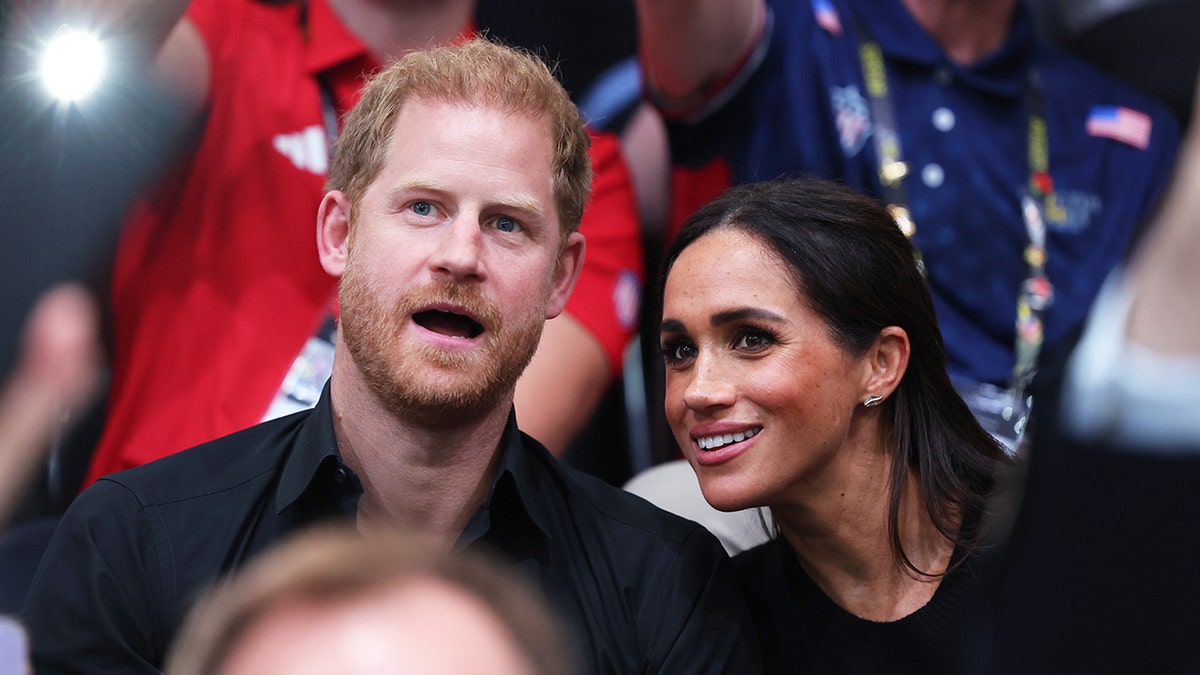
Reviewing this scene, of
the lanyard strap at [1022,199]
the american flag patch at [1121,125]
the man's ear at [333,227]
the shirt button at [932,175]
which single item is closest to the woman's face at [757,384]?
the man's ear at [333,227]

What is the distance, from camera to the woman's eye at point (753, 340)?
5.99 feet

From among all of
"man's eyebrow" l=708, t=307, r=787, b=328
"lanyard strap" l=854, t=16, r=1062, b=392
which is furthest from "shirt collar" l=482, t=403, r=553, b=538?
"lanyard strap" l=854, t=16, r=1062, b=392

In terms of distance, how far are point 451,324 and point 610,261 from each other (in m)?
0.82

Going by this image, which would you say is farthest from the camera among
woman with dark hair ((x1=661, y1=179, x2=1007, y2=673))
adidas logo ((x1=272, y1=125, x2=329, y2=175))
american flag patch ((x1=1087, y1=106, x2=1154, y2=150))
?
american flag patch ((x1=1087, y1=106, x2=1154, y2=150))

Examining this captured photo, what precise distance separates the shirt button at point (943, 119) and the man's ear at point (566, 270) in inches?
42.4

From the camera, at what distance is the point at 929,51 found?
8.64 ft

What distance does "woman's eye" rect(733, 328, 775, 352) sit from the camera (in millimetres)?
1825

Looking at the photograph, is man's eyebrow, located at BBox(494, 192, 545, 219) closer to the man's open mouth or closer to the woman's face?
the man's open mouth

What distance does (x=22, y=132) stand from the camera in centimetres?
201

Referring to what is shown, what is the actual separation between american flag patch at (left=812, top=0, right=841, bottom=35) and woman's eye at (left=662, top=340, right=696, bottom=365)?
3.25 feet

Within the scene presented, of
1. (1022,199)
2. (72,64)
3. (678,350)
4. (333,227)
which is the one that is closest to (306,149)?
(72,64)

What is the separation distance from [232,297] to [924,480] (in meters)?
1.18

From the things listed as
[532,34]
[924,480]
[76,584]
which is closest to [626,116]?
[532,34]

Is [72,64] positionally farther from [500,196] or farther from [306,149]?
[500,196]
